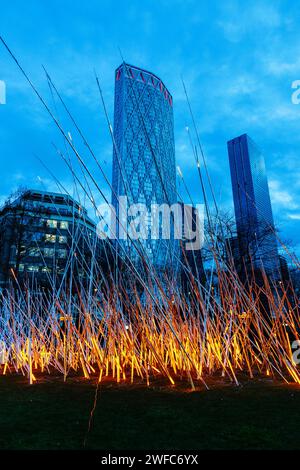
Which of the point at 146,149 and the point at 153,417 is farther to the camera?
the point at 146,149

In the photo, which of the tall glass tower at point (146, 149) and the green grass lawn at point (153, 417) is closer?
the green grass lawn at point (153, 417)

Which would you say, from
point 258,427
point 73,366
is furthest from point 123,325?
point 258,427

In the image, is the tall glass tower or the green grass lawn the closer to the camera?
the green grass lawn

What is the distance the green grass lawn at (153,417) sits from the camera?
1.34 metres

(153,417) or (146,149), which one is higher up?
(146,149)

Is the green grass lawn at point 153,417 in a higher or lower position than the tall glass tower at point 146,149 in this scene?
lower

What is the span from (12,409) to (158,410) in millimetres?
917

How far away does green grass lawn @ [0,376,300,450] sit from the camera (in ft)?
4.40

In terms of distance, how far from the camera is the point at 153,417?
1669mm

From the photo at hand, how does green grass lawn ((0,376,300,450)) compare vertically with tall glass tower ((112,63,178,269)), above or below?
below
